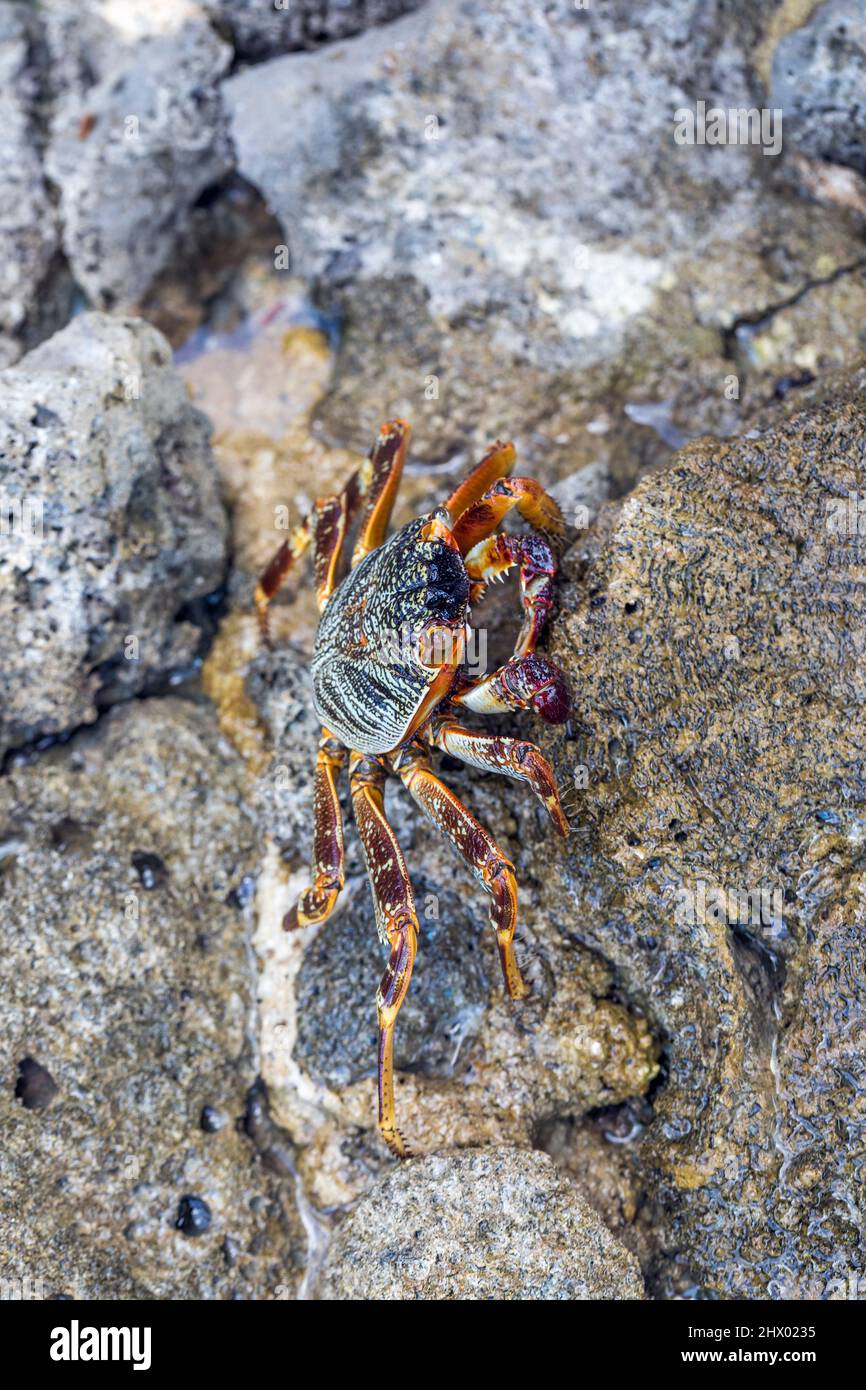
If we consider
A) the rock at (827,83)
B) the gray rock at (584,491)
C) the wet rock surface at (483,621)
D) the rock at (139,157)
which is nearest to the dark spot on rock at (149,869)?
the wet rock surface at (483,621)

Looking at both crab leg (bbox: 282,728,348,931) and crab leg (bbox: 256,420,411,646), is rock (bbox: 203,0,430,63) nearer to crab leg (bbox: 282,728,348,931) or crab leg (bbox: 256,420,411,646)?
crab leg (bbox: 256,420,411,646)

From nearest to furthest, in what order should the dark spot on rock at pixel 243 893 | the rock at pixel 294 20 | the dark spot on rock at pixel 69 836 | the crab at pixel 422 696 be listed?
the crab at pixel 422 696 → the dark spot on rock at pixel 69 836 → the dark spot on rock at pixel 243 893 → the rock at pixel 294 20

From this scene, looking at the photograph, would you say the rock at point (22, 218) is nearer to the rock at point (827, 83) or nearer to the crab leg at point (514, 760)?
the crab leg at point (514, 760)

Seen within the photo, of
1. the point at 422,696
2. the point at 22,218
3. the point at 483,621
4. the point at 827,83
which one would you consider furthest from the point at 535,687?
the point at 22,218

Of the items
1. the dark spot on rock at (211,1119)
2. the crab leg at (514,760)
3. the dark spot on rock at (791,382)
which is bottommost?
the dark spot on rock at (211,1119)

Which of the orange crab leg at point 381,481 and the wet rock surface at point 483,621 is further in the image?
the orange crab leg at point 381,481

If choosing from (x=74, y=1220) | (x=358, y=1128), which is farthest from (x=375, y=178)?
(x=74, y=1220)
